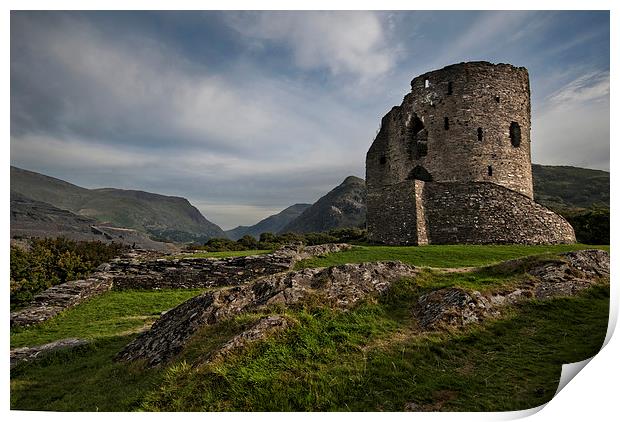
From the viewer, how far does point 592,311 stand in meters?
7.04

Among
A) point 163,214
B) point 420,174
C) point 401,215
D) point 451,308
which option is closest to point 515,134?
point 420,174

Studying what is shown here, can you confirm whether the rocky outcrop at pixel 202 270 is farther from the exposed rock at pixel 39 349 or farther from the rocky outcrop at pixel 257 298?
the rocky outcrop at pixel 257 298

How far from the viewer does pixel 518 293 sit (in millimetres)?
7469

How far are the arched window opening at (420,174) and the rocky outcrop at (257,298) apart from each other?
1623 centimetres

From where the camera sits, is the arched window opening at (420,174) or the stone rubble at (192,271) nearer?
the stone rubble at (192,271)

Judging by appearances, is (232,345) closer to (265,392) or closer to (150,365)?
(265,392)

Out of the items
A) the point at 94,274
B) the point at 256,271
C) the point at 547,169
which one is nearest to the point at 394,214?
the point at 256,271

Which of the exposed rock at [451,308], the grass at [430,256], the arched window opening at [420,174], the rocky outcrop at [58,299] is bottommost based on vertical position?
the rocky outcrop at [58,299]

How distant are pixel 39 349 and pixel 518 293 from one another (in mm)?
11115

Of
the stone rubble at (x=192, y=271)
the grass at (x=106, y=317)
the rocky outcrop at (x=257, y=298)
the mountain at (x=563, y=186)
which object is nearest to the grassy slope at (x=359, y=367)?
the rocky outcrop at (x=257, y=298)

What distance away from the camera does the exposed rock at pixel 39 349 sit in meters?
8.16

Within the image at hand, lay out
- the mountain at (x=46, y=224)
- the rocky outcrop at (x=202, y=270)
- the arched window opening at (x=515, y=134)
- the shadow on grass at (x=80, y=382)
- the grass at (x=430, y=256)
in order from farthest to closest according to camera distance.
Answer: the arched window opening at (x=515, y=134) < the mountain at (x=46, y=224) < the rocky outcrop at (x=202, y=270) < the grass at (x=430, y=256) < the shadow on grass at (x=80, y=382)

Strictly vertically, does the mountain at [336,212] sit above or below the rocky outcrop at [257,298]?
above

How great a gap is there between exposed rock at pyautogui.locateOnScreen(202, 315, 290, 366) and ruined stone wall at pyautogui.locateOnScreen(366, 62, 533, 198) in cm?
1900
